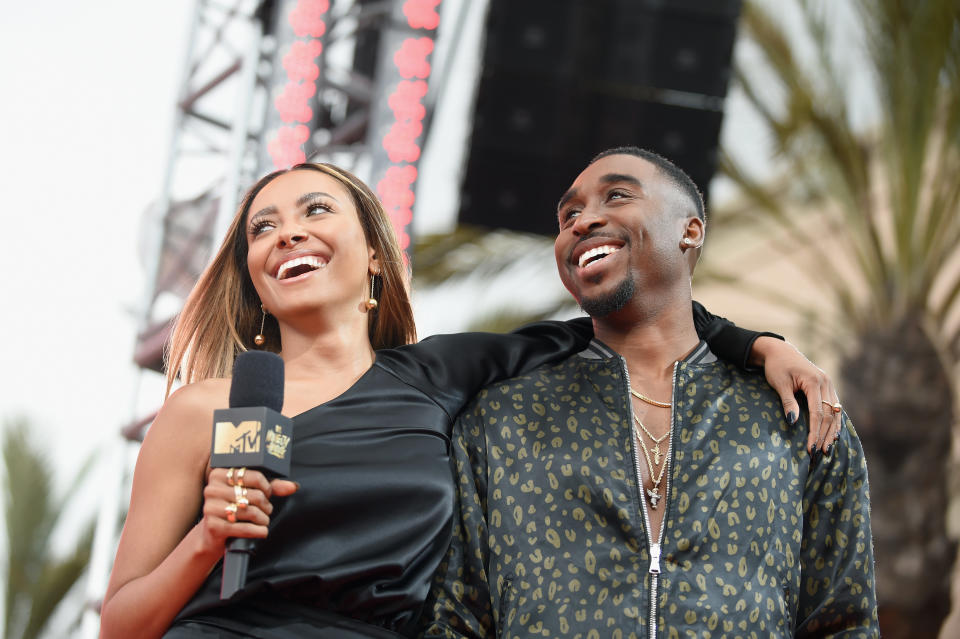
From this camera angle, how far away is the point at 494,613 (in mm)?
2793

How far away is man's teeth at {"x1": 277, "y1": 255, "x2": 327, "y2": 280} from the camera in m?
2.98

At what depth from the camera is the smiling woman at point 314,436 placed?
2598 millimetres

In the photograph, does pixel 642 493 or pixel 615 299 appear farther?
pixel 615 299

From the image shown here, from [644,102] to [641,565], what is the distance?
5.67 m

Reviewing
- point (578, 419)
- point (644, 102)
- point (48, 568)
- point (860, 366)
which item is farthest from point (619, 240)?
point (48, 568)

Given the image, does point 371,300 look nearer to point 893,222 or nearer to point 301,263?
point 301,263

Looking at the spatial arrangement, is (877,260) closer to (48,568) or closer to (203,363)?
(203,363)

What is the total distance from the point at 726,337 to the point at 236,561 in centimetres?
156

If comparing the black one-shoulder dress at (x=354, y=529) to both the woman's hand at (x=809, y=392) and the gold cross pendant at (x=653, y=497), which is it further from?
the woman's hand at (x=809, y=392)

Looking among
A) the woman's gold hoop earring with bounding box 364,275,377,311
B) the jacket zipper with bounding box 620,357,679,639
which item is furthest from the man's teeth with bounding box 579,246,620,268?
the woman's gold hoop earring with bounding box 364,275,377,311

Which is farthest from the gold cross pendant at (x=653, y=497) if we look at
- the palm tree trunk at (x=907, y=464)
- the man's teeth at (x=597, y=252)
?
the palm tree trunk at (x=907, y=464)

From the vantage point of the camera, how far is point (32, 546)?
559 inches

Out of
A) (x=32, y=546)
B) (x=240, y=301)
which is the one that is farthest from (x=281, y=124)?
(x=32, y=546)

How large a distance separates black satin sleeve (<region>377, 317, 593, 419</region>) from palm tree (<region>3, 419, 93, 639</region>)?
1220cm
